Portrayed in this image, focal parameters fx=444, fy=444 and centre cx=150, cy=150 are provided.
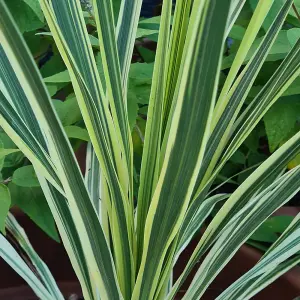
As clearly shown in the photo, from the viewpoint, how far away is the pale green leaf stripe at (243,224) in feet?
1.44

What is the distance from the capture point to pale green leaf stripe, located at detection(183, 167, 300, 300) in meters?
0.44

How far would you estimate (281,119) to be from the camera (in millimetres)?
534

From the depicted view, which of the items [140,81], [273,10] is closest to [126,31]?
[140,81]

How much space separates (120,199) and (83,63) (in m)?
0.12

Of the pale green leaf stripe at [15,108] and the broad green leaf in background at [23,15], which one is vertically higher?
the broad green leaf in background at [23,15]

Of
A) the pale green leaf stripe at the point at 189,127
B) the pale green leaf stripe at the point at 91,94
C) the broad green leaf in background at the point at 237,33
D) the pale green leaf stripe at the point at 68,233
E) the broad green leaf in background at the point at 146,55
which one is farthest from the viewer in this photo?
the broad green leaf in background at the point at 146,55

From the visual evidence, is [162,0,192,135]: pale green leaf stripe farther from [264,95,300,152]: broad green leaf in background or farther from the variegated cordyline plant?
[264,95,300,152]: broad green leaf in background

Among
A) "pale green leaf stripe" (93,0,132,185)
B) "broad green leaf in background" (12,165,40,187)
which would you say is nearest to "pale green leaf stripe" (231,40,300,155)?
"pale green leaf stripe" (93,0,132,185)

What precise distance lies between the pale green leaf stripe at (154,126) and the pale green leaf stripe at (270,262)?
0.35 ft

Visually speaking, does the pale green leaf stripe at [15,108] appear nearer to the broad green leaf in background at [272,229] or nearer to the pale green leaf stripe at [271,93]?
the pale green leaf stripe at [271,93]

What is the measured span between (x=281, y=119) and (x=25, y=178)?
1.01 ft

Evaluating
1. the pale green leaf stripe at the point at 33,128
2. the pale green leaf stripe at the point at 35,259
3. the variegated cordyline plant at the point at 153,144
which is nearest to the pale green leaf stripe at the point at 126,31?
the variegated cordyline plant at the point at 153,144

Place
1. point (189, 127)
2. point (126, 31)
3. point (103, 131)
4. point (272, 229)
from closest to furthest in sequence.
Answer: point (189, 127) < point (103, 131) < point (126, 31) < point (272, 229)

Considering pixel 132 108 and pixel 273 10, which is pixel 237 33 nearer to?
pixel 273 10
